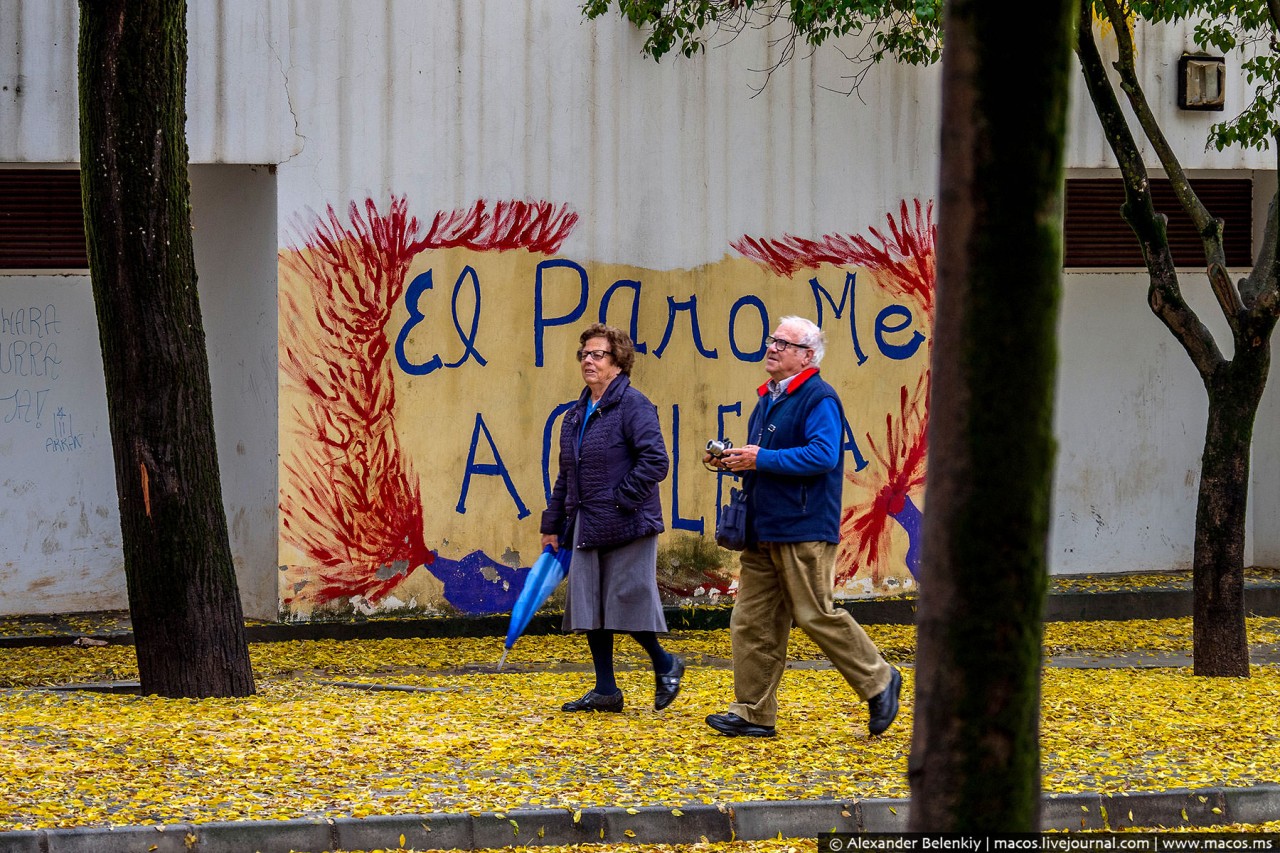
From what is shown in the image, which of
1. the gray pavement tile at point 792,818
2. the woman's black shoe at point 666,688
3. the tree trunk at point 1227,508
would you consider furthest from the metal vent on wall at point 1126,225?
the gray pavement tile at point 792,818

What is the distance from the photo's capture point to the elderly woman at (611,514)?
7422 mm

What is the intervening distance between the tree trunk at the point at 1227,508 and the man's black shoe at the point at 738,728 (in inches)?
123

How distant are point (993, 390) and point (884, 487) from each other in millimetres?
8383

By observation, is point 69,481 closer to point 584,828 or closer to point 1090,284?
point 584,828

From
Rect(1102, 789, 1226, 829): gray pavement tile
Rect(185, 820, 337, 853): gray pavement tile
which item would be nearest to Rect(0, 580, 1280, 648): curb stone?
Rect(1102, 789, 1226, 829): gray pavement tile

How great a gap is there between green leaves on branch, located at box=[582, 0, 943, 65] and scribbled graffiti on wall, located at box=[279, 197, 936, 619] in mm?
1150

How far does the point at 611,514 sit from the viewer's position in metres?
7.46

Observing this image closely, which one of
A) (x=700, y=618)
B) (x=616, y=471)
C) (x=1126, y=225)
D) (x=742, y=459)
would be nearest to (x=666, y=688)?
(x=616, y=471)

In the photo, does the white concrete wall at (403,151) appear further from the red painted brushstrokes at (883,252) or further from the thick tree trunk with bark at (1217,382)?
the thick tree trunk with bark at (1217,382)

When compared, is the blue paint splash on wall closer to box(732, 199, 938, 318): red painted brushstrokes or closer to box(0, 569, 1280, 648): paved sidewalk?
box(0, 569, 1280, 648): paved sidewalk

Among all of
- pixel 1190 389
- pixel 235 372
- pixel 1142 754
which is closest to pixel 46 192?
pixel 235 372

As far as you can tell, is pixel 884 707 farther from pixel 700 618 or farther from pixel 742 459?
pixel 700 618

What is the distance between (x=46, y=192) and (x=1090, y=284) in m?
7.97

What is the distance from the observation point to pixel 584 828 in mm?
5590
